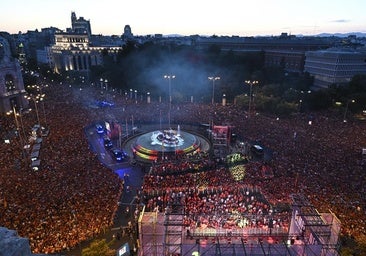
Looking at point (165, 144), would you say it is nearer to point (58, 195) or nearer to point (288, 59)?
point (58, 195)

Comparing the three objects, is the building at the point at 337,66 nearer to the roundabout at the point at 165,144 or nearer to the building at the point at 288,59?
the building at the point at 288,59

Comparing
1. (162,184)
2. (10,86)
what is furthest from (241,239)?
(10,86)

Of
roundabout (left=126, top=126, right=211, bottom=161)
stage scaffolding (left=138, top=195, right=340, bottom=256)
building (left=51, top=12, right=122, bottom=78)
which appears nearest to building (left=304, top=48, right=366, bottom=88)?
roundabout (left=126, top=126, right=211, bottom=161)

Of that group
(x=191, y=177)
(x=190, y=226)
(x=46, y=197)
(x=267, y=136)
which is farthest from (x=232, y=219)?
(x=267, y=136)

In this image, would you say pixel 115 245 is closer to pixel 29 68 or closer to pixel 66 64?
pixel 66 64

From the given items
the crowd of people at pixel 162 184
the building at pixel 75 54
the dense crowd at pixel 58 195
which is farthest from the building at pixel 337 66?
the building at pixel 75 54

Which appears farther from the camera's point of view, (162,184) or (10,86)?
(10,86)
